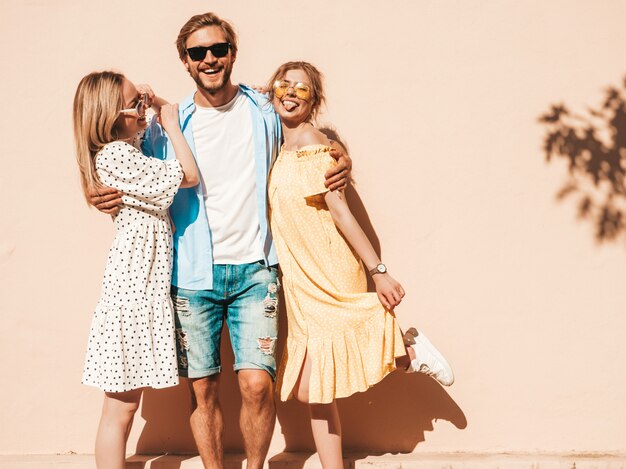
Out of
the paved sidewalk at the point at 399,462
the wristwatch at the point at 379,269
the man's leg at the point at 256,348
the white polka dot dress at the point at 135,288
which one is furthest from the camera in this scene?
the paved sidewalk at the point at 399,462

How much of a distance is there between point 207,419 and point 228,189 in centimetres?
118

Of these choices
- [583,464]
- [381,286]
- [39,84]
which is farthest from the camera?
[39,84]

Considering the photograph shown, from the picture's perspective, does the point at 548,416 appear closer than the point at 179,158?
No

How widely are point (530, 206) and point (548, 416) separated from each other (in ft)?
3.91

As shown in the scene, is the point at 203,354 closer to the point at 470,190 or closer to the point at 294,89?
the point at 294,89

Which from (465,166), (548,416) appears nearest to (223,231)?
(465,166)

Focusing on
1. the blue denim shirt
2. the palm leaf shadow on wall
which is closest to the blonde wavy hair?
the blue denim shirt

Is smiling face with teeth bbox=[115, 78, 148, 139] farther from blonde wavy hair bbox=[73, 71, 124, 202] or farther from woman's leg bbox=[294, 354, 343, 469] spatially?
woman's leg bbox=[294, 354, 343, 469]

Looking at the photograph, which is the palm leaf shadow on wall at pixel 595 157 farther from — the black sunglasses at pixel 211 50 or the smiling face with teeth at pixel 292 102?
the black sunglasses at pixel 211 50

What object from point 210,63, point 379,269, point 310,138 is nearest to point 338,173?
point 310,138

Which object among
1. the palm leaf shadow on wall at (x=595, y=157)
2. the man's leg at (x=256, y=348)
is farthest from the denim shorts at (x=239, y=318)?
the palm leaf shadow on wall at (x=595, y=157)

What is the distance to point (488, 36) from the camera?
→ 15.1ft

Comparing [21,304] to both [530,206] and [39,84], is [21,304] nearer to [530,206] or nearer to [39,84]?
[39,84]

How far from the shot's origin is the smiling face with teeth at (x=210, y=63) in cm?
405
